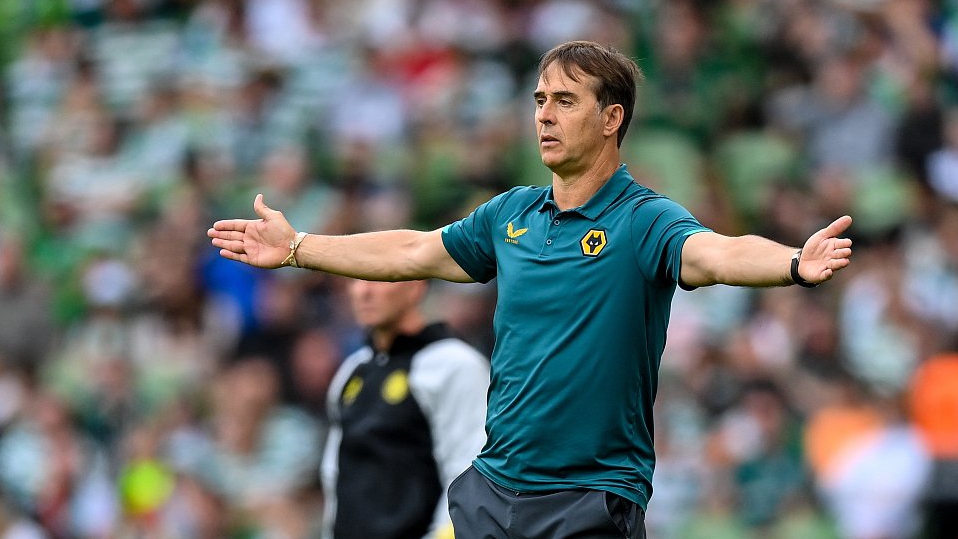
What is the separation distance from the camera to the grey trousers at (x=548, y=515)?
4.31 meters

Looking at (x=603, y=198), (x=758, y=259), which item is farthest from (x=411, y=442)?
(x=758, y=259)

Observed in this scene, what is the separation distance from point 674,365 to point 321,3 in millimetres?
5437

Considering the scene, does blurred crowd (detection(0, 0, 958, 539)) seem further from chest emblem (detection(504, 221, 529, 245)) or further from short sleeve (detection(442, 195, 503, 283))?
chest emblem (detection(504, 221, 529, 245))

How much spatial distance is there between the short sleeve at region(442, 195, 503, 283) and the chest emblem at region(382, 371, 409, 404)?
1273 millimetres

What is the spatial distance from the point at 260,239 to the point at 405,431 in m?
1.30

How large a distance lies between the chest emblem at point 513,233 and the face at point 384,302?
59.3 inches

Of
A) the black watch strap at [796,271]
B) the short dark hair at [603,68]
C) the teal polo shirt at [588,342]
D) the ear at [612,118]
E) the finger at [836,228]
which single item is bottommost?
the teal polo shirt at [588,342]

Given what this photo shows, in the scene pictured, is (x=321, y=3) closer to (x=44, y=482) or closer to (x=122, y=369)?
(x=122, y=369)

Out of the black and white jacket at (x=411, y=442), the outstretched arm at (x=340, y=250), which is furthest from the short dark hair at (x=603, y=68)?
the black and white jacket at (x=411, y=442)

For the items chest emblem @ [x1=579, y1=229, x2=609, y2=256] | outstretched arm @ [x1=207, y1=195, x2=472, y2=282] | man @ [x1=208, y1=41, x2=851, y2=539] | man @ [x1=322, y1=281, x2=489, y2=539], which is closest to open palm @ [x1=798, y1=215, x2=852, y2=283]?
man @ [x1=208, y1=41, x2=851, y2=539]

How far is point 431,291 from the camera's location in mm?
10273

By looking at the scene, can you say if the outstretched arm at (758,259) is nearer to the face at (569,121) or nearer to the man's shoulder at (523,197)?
the face at (569,121)

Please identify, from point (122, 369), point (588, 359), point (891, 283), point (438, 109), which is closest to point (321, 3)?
point (438, 109)

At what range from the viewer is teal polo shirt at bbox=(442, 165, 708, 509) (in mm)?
4367
